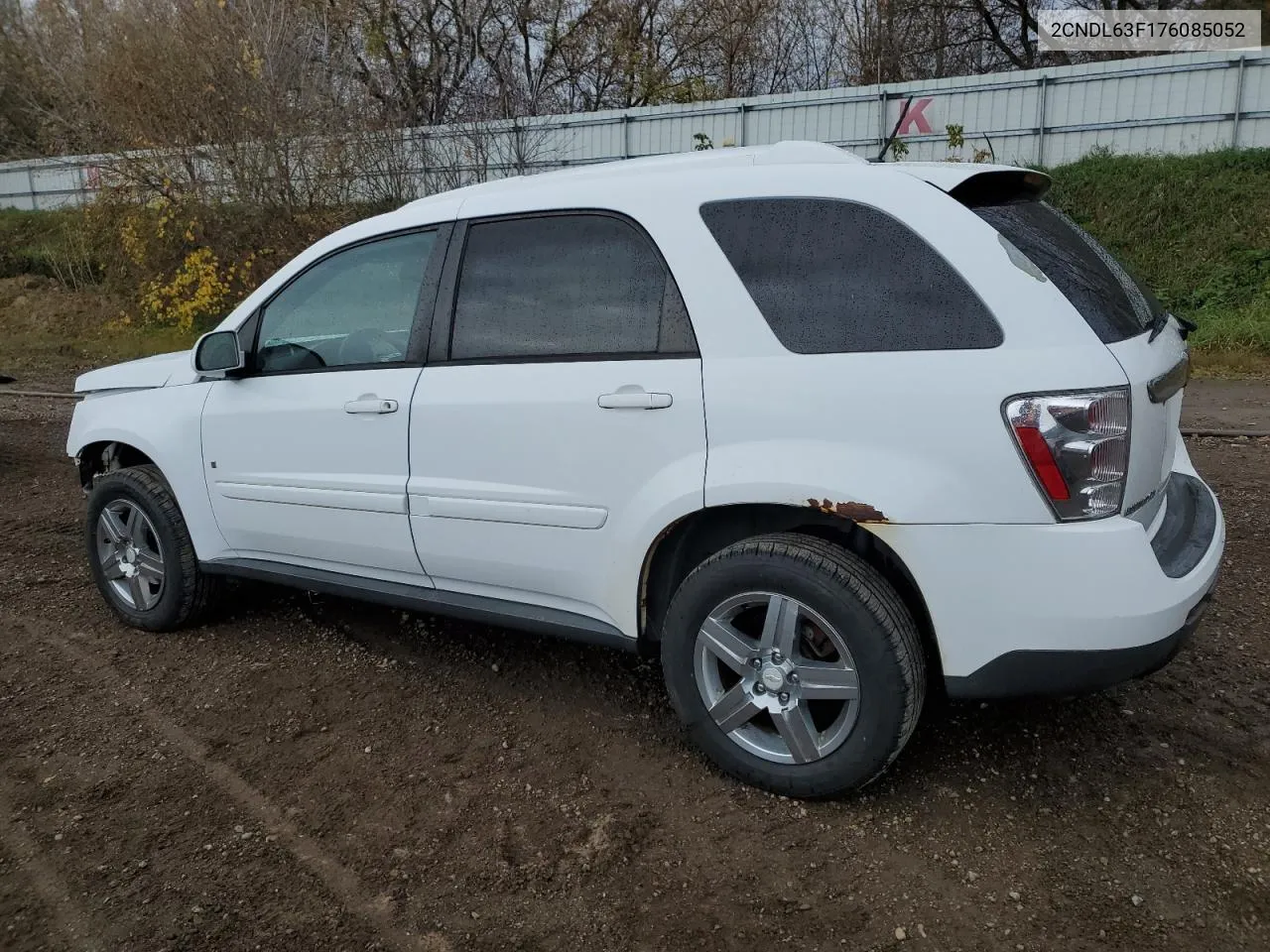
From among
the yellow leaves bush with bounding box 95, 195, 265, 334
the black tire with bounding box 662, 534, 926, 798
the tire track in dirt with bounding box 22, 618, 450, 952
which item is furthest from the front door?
the yellow leaves bush with bounding box 95, 195, 265, 334

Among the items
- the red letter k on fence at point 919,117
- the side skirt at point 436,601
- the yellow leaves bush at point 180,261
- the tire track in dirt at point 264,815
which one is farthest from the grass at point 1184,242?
the tire track in dirt at point 264,815

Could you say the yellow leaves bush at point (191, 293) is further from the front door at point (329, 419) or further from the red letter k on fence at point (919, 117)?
the front door at point (329, 419)

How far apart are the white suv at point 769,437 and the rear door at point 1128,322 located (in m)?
0.01

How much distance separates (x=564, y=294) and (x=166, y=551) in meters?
2.26

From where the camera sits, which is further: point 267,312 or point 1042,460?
point 267,312

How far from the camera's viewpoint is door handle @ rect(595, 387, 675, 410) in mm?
2959

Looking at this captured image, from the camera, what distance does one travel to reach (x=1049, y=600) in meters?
2.55

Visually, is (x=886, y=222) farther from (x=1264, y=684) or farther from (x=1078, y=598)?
(x=1264, y=684)

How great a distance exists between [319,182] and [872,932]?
1396 cm

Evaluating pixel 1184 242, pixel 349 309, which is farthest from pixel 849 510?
pixel 1184 242

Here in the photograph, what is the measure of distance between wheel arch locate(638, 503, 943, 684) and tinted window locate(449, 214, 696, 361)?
1.77 feet

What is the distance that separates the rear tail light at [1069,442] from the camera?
8.24 feet

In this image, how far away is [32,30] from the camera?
23.5 meters

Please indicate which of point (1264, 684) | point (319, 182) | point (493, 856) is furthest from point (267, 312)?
point (319, 182)
